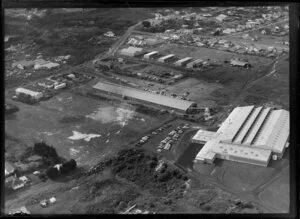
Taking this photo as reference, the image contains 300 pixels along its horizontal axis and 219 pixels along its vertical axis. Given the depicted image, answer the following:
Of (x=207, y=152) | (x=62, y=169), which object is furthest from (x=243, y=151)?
(x=62, y=169)

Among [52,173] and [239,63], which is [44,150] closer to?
[52,173]

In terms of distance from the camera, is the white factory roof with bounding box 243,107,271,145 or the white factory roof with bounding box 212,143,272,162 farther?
the white factory roof with bounding box 243,107,271,145

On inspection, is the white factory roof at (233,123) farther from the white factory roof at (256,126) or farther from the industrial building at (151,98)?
the industrial building at (151,98)

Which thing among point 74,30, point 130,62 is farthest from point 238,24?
point 74,30

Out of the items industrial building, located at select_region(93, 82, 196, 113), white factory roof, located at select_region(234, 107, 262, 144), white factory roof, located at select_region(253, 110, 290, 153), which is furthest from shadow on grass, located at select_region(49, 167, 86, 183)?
white factory roof, located at select_region(253, 110, 290, 153)

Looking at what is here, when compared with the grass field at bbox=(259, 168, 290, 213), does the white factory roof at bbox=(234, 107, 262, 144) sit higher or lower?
higher

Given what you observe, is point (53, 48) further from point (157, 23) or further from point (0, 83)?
point (157, 23)

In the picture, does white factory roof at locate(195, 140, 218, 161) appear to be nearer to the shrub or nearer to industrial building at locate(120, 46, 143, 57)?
the shrub
